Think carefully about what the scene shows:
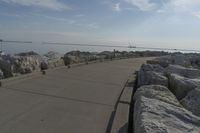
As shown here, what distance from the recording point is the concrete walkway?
411cm

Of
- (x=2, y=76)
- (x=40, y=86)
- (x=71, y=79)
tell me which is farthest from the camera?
(x=71, y=79)

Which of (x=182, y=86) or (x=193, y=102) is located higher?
(x=182, y=86)

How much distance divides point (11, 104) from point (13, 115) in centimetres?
68

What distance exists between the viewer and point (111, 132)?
12.8 ft

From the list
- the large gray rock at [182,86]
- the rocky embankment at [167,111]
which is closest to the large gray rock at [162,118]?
the rocky embankment at [167,111]

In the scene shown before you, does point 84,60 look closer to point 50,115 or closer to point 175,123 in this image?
point 50,115

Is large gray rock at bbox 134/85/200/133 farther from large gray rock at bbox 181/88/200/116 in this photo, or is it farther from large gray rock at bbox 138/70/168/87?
large gray rock at bbox 138/70/168/87

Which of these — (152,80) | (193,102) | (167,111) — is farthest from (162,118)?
(152,80)

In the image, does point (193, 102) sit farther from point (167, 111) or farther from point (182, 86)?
point (167, 111)

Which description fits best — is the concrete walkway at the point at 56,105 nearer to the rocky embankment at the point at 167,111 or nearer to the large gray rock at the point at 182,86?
the rocky embankment at the point at 167,111

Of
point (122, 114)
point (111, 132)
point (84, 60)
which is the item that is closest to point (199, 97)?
point (122, 114)

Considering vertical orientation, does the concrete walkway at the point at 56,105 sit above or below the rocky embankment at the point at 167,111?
below

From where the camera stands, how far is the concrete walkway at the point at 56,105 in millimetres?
4113

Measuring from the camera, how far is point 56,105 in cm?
Result: 525
